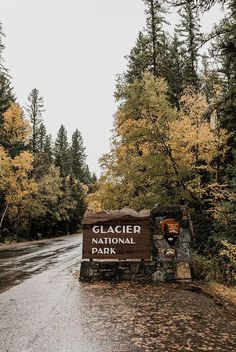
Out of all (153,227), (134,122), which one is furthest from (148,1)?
(153,227)

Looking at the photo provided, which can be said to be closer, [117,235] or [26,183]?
[117,235]

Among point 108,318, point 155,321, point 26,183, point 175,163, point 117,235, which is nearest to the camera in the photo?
point 155,321

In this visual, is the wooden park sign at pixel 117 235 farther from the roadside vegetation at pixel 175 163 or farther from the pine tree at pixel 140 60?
the pine tree at pixel 140 60

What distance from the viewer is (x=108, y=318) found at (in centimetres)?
755

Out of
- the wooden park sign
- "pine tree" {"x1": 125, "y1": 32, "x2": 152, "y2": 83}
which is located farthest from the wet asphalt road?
"pine tree" {"x1": 125, "y1": 32, "x2": 152, "y2": 83}

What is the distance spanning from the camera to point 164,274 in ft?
39.3

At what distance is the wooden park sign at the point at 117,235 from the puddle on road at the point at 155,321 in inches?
69.6

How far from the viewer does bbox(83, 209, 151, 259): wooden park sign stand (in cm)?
1226

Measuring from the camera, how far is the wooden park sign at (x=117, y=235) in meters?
12.3

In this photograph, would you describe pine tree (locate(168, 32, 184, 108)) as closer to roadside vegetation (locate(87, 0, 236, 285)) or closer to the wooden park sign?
roadside vegetation (locate(87, 0, 236, 285))

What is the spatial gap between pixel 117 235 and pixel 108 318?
16.6 ft

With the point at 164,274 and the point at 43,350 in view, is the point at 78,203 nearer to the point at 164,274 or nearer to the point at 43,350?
the point at 164,274

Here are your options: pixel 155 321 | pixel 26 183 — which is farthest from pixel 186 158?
pixel 26 183

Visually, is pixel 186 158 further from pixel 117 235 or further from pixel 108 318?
pixel 108 318
